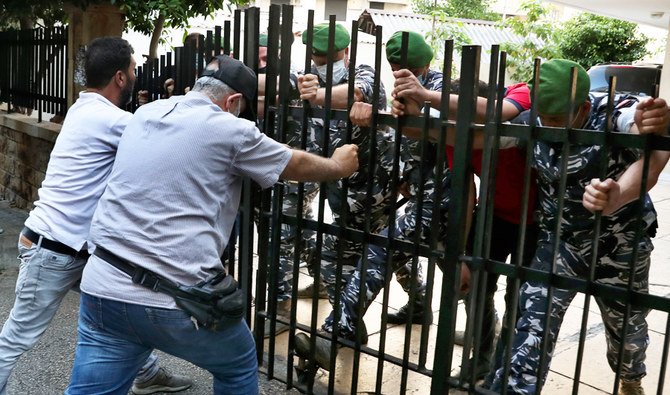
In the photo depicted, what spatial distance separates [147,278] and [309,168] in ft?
2.48

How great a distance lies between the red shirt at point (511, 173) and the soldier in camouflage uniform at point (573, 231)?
13cm

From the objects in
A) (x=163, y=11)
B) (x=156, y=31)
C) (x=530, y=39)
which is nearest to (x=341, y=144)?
Answer: (x=163, y=11)

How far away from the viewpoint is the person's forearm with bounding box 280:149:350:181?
2.82 m

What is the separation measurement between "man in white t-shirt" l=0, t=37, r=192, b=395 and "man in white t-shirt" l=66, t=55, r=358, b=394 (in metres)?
0.62

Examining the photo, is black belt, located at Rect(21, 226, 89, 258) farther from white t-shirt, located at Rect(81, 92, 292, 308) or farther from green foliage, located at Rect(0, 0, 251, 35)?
green foliage, located at Rect(0, 0, 251, 35)

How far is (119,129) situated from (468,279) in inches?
68.8

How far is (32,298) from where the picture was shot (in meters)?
3.28

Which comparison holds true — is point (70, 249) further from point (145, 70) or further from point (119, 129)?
point (145, 70)

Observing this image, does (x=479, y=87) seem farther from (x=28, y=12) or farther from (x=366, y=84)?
(x=28, y=12)

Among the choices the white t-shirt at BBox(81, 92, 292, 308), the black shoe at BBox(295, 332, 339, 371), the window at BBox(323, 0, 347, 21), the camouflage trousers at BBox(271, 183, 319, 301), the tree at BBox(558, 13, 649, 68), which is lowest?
the black shoe at BBox(295, 332, 339, 371)

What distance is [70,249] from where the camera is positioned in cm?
334

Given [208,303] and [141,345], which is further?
[141,345]

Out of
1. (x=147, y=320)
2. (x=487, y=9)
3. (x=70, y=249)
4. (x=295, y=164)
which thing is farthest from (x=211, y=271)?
(x=487, y=9)

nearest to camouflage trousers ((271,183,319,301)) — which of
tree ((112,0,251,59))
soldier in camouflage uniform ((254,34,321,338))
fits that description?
soldier in camouflage uniform ((254,34,321,338))
